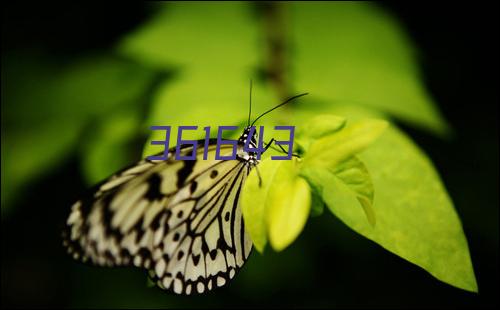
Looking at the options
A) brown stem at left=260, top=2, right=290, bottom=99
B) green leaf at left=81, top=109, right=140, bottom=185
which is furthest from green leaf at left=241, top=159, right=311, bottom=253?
green leaf at left=81, top=109, right=140, bottom=185

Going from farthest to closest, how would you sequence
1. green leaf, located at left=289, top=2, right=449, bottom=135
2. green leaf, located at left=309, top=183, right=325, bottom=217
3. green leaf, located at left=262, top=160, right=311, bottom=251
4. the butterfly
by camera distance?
green leaf, located at left=289, top=2, right=449, bottom=135, the butterfly, green leaf, located at left=309, top=183, right=325, bottom=217, green leaf, located at left=262, top=160, right=311, bottom=251

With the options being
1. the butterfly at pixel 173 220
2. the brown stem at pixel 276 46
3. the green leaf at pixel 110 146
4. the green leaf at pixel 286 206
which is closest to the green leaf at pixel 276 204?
the green leaf at pixel 286 206

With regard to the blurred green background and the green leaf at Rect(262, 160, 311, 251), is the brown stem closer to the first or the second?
the blurred green background

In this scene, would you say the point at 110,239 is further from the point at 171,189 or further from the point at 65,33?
the point at 65,33

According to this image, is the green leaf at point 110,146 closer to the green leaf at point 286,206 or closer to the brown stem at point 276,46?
the brown stem at point 276,46

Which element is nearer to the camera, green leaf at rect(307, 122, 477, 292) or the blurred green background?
green leaf at rect(307, 122, 477, 292)

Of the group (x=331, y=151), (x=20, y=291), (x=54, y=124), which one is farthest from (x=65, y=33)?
(x=331, y=151)

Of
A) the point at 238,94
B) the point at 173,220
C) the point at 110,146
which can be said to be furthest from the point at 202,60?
the point at 173,220
